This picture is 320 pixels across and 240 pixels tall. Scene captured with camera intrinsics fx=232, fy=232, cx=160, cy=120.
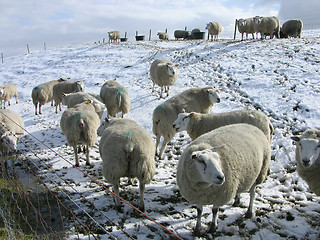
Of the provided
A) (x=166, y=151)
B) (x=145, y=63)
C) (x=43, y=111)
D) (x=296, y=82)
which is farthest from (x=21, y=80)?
(x=296, y=82)

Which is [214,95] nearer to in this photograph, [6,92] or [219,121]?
[219,121]

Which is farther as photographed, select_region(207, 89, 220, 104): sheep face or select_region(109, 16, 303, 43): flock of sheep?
select_region(109, 16, 303, 43): flock of sheep

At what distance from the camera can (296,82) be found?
1127 cm

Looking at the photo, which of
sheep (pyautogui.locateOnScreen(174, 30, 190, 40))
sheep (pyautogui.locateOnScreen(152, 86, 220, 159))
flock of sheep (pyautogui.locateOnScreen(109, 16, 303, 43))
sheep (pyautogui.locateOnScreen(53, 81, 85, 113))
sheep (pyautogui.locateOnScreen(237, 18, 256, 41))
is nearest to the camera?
sheep (pyautogui.locateOnScreen(152, 86, 220, 159))

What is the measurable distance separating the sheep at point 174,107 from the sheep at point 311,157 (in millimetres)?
3599

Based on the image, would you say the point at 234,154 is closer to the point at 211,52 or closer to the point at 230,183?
the point at 230,183

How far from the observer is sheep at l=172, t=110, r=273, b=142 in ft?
19.6

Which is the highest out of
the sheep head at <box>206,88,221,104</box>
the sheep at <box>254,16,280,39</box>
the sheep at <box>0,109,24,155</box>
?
the sheep at <box>254,16,280,39</box>

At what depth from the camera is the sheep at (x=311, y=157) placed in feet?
13.9

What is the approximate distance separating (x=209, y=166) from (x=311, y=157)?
85.1 inches

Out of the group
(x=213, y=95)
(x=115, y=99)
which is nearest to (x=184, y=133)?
(x=213, y=95)

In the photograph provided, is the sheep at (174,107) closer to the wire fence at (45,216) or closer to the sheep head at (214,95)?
the sheep head at (214,95)

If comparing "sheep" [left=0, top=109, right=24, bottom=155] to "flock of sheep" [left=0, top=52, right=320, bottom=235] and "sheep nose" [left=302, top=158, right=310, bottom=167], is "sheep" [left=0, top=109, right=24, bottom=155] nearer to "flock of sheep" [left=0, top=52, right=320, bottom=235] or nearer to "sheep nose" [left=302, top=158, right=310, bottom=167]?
"flock of sheep" [left=0, top=52, right=320, bottom=235]

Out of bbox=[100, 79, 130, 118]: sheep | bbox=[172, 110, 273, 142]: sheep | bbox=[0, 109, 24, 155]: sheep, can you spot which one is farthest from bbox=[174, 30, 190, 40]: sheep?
bbox=[172, 110, 273, 142]: sheep
